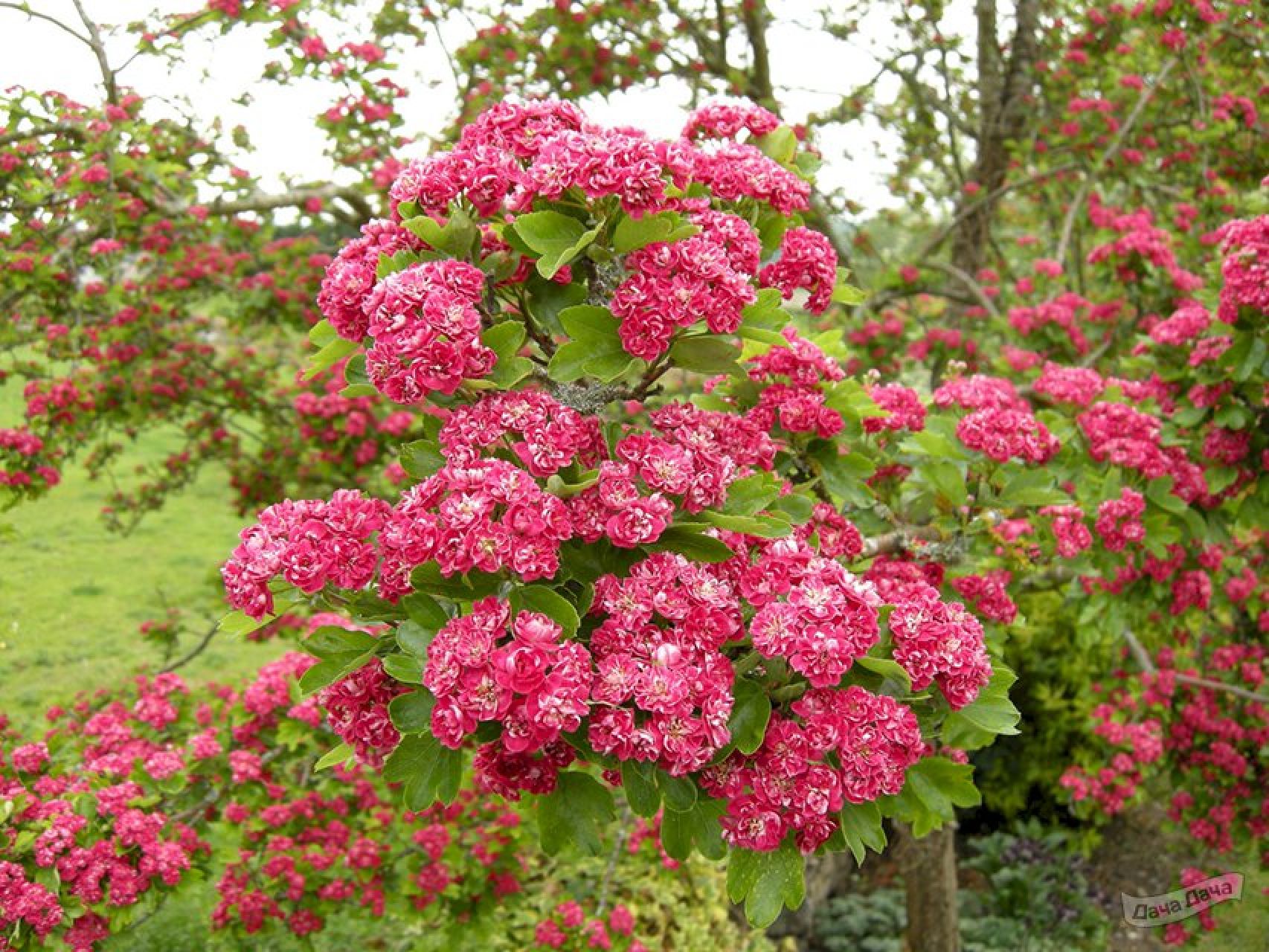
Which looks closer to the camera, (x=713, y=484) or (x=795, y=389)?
(x=713, y=484)

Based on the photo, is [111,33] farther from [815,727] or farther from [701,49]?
[815,727]

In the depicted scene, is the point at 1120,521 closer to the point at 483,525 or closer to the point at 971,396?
the point at 971,396

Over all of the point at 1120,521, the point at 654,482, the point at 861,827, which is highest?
the point at 1120,521

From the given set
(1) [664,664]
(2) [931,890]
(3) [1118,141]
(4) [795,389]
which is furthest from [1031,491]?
(3) [1118,141]

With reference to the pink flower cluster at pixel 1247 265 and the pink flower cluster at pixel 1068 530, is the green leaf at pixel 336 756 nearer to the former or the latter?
the pink flower cluster at pixel 1068 530

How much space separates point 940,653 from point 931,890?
412 cm

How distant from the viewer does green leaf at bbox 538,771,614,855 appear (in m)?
1.90

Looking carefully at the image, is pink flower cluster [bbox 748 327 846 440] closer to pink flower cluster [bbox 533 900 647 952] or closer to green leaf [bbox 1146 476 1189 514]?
green leaf [bbox 1146 476 1189 514]

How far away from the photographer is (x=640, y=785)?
1.71m

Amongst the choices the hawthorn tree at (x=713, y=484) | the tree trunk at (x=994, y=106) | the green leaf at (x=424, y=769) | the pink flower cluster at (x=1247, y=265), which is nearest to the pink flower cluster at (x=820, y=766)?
the hawthorn tree at (x=713, y=484)

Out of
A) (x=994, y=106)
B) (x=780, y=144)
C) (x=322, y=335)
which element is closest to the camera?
(x=322, y=335)

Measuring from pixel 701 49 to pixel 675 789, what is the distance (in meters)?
6.63

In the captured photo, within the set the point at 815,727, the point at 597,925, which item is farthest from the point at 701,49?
the point at 815,727

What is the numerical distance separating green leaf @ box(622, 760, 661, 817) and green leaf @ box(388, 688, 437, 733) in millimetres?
366
